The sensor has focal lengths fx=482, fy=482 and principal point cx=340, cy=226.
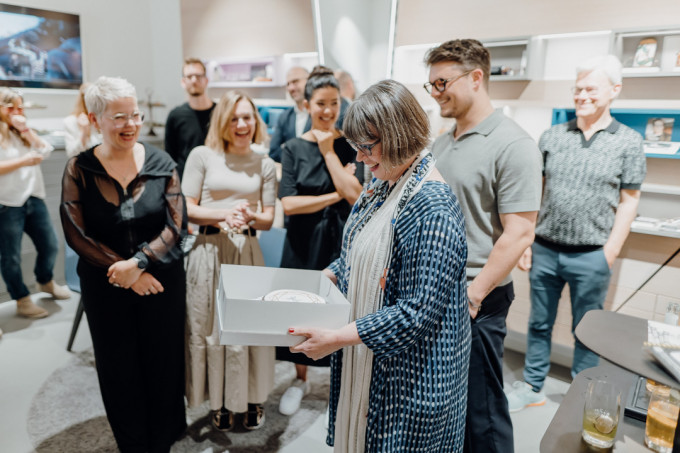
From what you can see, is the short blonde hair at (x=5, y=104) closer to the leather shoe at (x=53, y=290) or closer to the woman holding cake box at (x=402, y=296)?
the leather shoe at (x=53, y=290)

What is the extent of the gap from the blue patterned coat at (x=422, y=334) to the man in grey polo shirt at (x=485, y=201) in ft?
1.30

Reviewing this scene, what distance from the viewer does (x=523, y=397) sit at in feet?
8.79

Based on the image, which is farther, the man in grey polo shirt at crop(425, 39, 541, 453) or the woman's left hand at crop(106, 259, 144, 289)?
the woman's left hand at crop(106, 259, 144, 289)

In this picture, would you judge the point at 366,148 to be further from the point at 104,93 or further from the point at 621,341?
the point at 104,93

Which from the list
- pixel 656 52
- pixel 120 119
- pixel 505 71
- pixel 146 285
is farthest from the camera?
pixel 505 71

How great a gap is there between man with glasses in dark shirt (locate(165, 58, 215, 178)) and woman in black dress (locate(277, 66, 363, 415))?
1.23m

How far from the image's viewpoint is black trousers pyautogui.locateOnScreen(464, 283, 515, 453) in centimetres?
172

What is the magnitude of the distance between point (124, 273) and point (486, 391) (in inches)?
55.4

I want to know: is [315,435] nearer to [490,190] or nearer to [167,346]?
[167,346]

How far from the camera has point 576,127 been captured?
2.58 meters

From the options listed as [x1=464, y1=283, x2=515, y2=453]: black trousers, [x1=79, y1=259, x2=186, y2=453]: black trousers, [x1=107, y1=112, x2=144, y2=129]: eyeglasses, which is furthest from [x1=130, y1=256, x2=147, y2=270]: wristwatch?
[x1=464, y1=283, x2=515, y2=453]: black trousers

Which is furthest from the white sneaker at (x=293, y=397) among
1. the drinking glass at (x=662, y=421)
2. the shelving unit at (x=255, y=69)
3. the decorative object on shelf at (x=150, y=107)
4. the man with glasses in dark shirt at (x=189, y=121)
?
the decorative object on shelf at (x=150, y=107)

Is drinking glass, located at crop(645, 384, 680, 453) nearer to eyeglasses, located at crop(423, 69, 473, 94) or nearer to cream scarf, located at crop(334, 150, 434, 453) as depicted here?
cream scarf, located at crop(334, 150, 434, 453)

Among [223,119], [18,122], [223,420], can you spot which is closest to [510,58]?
[223,119]
